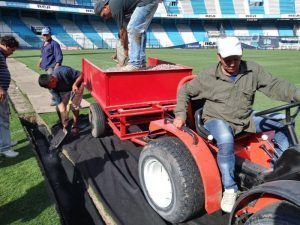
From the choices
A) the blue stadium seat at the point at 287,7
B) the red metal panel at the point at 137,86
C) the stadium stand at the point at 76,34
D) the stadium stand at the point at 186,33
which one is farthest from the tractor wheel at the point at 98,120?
the blue stadium seat at the point at 287,7

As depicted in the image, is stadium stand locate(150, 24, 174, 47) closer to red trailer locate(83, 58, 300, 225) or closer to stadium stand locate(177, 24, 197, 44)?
stadium stand locate(177, 24, 197, 44)

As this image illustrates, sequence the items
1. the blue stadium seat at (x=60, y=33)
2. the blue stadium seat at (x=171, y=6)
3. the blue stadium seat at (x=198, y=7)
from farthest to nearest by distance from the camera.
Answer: the blue stadium seat at (x=198, y=7), the blue stadium seat at (x=171, y=6), the blue stadium seat at (x=60, y=33)

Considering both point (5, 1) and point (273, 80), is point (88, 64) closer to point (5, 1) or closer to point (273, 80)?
point (273, 80)

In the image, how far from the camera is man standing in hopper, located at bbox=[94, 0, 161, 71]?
16.4ft

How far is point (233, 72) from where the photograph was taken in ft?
10.3

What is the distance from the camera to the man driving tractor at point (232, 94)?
9.86 ft

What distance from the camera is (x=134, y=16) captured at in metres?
5.00

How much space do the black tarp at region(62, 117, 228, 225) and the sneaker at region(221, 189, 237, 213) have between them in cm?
38

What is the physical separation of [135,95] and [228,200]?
90.5 inches

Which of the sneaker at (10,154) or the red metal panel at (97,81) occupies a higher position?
the red metal panel at (97,81)

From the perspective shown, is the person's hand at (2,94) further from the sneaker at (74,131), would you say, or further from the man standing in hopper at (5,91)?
the sneaker at (74,131)

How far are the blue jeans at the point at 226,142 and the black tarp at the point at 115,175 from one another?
534 millimetres

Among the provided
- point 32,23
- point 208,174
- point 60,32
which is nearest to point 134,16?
point 208,174

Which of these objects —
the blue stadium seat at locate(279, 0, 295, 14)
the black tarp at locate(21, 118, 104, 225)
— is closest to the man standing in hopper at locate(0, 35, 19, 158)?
the black tarp at locate(21, 118, 104, 225)
